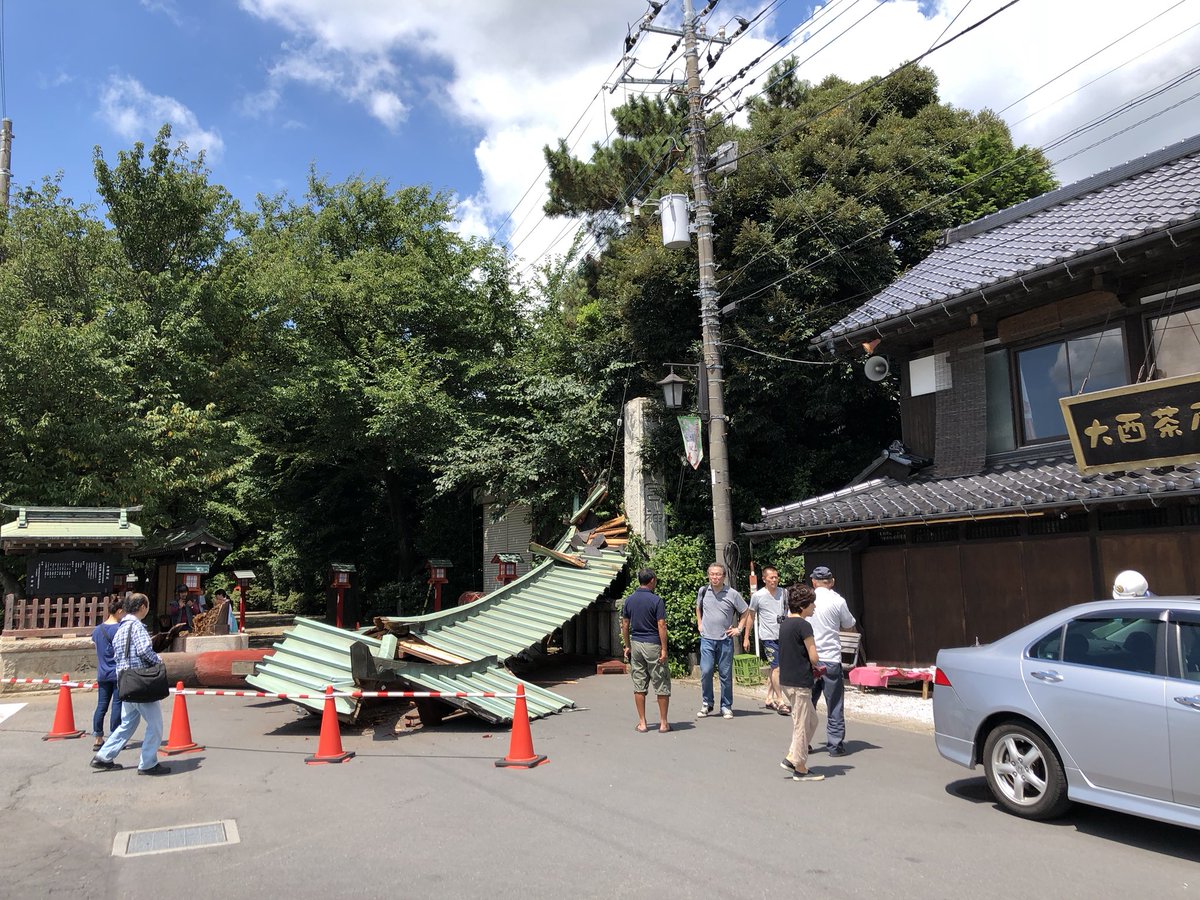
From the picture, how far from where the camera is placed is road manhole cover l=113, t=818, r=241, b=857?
546cm

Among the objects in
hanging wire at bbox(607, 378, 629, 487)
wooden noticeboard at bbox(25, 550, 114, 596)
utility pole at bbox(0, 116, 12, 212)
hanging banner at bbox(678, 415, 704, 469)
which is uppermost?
utility pole at bbox(0, 116, 12, 212)

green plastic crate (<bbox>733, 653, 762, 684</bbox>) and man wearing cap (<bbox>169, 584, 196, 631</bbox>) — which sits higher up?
man wearing cap (<bbox>169, 584, 196, 631</bbox>)

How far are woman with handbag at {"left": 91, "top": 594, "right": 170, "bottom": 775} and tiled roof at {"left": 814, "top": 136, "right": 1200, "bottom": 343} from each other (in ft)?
33.9

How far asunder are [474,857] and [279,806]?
2.21m

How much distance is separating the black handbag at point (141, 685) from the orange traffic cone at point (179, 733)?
107cm

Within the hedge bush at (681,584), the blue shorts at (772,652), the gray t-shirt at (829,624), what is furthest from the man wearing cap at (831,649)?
the hedge bush at (681,584)

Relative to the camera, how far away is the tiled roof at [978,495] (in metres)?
9.17

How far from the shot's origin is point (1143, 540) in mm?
9570

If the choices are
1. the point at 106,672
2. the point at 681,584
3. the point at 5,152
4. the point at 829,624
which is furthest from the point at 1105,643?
the point at 5,152

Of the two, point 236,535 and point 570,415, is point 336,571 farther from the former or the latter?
point 236,535

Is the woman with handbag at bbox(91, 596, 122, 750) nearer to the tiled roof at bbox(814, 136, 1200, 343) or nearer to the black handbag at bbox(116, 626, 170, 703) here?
the black handbag at bbox(116, 626, 170, 703)

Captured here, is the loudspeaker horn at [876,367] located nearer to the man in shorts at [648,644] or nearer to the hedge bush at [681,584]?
the hedge bush at [681,584]

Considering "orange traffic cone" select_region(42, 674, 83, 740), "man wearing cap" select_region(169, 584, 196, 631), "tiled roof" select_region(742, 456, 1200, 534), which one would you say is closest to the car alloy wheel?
"tiled roof" select_region(742, 456, 1200, 534)

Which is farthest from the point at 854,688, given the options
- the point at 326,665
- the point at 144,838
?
the point at 144,838
